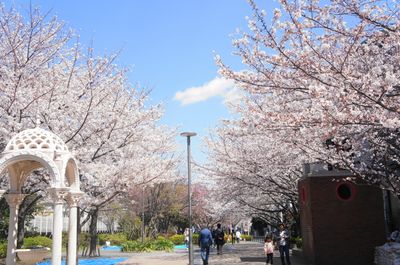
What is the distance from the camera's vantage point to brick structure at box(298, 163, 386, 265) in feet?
47.0

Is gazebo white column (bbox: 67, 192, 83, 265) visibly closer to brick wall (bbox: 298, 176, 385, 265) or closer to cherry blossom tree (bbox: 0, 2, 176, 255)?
cherry blossom tree (bbox: 0, 2, 176, 255)

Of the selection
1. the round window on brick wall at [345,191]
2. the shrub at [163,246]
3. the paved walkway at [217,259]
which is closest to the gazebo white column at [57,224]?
the paved walkway at [217,259]

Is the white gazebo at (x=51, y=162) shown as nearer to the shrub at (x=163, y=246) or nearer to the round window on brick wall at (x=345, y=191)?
the round window on brick wall at (x=345, y=191)

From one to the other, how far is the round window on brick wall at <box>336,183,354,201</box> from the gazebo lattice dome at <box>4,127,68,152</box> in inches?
367

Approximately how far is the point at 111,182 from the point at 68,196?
2.92m

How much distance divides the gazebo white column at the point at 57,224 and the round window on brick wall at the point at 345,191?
9265 millimetres

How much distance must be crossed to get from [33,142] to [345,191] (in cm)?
1010

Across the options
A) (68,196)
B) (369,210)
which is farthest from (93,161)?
(369,210)

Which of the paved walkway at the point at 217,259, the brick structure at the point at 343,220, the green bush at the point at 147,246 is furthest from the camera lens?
the green bush at the point at 147,246

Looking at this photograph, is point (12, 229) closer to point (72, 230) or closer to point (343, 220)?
point (72, 230)

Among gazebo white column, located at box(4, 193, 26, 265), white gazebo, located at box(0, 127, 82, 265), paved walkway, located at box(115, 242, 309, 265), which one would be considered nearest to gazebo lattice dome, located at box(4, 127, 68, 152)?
white gazebo, located at box(0, 127, 82, 265)

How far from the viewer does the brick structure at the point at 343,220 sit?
14.3 meters

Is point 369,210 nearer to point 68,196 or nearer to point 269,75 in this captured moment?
point 269,75

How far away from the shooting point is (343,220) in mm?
14477
